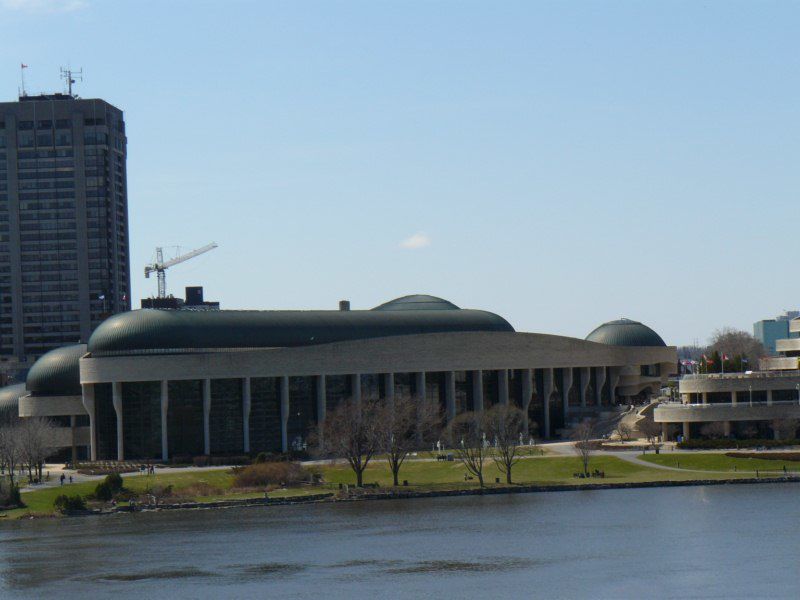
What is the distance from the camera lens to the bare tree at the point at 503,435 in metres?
146

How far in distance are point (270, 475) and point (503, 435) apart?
71.7 ft

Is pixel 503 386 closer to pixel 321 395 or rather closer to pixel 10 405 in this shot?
pixel 321 395

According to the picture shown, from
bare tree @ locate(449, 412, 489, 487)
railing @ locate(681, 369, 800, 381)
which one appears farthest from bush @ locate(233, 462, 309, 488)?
railing @ locate(681, 369, 800, 381)

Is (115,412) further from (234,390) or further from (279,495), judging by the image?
(279,495)

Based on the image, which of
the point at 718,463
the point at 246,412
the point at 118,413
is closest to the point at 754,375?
the point at 718,463

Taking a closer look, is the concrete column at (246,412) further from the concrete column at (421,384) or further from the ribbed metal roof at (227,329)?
the concrete column at (421,384)

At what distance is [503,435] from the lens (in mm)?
147125

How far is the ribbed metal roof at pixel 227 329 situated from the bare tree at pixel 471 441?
903 inches

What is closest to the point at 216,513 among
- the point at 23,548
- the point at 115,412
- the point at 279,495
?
the point at 279,495

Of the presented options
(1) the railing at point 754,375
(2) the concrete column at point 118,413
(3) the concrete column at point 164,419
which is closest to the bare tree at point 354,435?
(3) the concrete column at point 164,419

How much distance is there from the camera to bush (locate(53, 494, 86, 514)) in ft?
430

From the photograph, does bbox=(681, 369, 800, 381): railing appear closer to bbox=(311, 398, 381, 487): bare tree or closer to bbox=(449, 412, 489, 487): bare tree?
bbox=(449, 412, 489, 487): bare tree

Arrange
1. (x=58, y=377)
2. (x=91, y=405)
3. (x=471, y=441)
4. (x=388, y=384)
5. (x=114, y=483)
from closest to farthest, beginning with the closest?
(x=114, y=483)
(x=471, y=441)
(x=91, y=405)
(x=58, y=377)
(x=388, y=384)

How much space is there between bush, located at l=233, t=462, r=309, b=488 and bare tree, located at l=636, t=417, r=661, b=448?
141 ft
